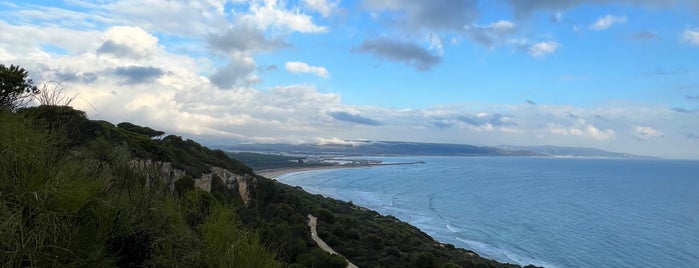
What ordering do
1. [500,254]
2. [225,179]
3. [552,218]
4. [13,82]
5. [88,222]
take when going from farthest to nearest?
1. [552,218]
2. [500,254]
3. [225,179]
4. [13,82]
5. [88,222]

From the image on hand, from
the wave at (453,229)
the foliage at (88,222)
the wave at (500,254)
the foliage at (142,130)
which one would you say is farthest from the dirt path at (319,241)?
the foliage at (88,222)

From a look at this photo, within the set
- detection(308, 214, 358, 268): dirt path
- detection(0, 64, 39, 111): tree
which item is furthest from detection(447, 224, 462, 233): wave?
detection(0, 64, 39, 111): tree

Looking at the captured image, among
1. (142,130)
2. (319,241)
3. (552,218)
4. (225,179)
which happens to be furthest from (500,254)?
(142,130)

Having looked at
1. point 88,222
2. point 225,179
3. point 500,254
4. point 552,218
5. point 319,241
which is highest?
point 88,222

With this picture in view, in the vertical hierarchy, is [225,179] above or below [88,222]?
below

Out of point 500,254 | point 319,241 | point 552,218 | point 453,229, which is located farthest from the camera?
point 552,218

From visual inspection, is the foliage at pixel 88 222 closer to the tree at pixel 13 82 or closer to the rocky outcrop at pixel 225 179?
the tree at pixel 13 82

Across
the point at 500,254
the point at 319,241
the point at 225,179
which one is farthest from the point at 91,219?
the point at 500,254

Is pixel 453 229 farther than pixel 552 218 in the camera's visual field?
No

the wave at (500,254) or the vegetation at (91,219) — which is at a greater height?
the vegetation at (91,219)

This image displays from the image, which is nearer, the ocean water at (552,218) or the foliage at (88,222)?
the foliage at (88,222)

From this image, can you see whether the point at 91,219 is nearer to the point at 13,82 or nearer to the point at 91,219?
the point at 91,219

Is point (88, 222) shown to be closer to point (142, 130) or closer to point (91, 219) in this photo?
point (91, 219)
